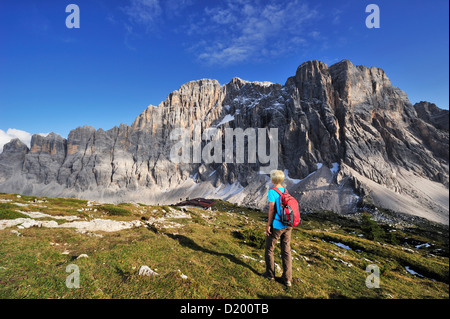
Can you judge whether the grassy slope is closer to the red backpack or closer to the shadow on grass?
the shadow on grass

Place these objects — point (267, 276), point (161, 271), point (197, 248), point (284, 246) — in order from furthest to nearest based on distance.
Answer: point (197, 248)
point (267, 276)
point (161, 271)
point (284, 246)

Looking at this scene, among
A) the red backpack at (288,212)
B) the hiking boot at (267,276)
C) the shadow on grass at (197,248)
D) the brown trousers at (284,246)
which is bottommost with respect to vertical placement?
the shadow on grass at (197,248)

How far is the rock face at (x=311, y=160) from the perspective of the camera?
11669 centimetres

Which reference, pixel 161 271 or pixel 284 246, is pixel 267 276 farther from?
pixel 161 271

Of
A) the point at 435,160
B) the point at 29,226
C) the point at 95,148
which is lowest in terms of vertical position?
the point at 29,226

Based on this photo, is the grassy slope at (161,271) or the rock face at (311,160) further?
the rock face at (311,160)

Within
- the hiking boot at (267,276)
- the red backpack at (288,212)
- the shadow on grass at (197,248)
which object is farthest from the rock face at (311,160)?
the red backpack at (288,212)

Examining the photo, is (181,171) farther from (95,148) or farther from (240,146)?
Result: (95,148)

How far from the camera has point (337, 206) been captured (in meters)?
106

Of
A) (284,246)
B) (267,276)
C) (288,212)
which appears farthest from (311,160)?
(288,212)

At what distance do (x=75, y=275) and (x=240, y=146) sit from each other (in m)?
167

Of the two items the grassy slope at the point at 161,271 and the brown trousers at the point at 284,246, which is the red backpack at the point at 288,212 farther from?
the grassy slope at the point at 161,271

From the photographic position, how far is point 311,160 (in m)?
139
